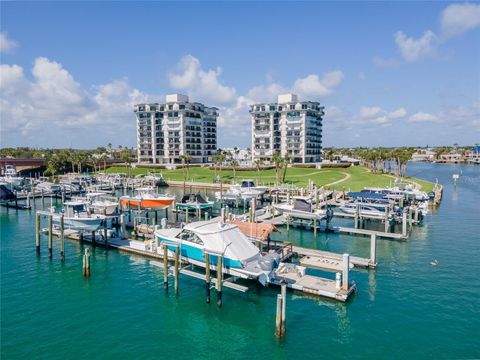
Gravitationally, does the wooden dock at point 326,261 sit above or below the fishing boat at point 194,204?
below

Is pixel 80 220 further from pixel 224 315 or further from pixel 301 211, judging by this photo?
pixel 301 211

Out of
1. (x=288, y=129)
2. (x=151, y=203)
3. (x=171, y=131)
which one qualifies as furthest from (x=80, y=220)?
→ (x=171, y=131)

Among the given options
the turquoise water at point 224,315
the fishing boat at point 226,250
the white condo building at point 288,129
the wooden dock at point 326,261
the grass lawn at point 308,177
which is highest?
the white condo building at point 288,129

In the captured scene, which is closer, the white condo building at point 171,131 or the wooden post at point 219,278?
the wooden post at point 219,278

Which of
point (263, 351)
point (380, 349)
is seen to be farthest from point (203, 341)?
point (380, 349)

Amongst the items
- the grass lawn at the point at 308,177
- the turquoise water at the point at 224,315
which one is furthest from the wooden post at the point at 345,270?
the grass lawn at the point at 308,177

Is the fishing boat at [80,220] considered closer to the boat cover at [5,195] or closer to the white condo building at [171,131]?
the boat cover at [5,195]

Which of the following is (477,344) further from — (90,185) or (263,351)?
(90,185)
